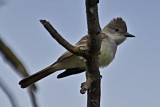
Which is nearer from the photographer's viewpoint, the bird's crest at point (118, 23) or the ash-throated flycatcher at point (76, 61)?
the ash-throated flycatcher at point (76, 61)

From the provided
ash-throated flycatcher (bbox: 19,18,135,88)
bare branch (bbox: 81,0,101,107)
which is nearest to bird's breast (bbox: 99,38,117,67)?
ash-throated flycatcher (bbox: 19,18,135,88)

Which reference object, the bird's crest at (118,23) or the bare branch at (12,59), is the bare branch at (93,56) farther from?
the bird's crest at (118,23)

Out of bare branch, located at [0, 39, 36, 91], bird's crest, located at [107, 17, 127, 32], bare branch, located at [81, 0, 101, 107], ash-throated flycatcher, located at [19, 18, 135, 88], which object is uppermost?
bird's crest, located at [107, 17, 127, 32]

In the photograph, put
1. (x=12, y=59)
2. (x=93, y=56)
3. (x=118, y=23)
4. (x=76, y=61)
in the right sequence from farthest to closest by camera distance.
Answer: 1. (x=118, y=23)
2. (x=76, y=61)
3. (x=93, y=56)
4. (x=12, y=59)

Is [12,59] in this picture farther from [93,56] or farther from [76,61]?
[76,61]

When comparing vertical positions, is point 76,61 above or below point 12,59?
above

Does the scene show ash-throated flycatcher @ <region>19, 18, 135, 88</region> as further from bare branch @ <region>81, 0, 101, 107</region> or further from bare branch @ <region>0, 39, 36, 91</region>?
bare branch @ <region>0, 39, 36, 91</region>

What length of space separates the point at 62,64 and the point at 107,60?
2.65ft

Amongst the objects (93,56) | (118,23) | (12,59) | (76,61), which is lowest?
(12,59)

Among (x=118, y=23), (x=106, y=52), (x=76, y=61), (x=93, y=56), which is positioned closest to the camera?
(x=93, y=56)

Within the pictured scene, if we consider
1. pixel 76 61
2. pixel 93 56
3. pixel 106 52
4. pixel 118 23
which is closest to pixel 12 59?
pixel 93 56

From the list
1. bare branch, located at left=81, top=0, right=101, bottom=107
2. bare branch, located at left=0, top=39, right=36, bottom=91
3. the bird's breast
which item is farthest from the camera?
the bird's breast

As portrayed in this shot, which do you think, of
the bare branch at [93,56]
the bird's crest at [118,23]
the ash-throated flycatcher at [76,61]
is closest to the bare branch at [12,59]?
the bare branch at [93,56]

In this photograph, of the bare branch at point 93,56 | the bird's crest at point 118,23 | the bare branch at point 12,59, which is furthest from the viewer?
the bird's crest at point 118,23
